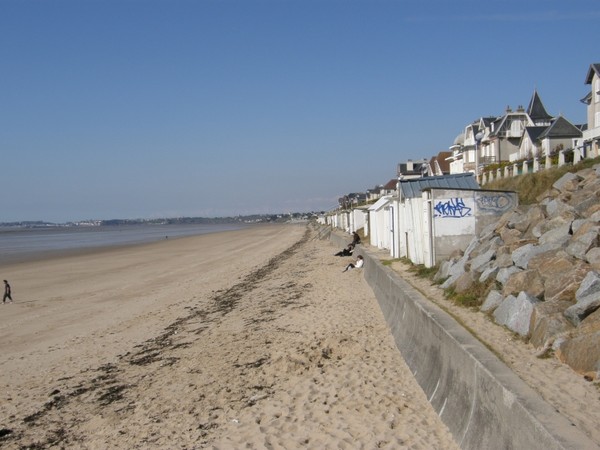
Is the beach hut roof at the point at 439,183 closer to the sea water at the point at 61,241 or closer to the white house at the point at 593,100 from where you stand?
the white house at the point at 593,100

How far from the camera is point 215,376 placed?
9320 millimetres

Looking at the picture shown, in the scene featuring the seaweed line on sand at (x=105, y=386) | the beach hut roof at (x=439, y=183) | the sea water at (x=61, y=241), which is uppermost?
the beach hut roof at (x=439, y=183)

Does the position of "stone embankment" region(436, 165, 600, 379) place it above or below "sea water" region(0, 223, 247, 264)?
above

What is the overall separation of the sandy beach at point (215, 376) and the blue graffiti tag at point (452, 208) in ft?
9.93

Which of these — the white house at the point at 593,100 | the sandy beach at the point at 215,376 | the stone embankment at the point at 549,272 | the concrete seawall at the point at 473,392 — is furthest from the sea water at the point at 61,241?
the concrete seawall at the point at 473,392

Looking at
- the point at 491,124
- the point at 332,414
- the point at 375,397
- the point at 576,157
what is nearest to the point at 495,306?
the point at 375,397

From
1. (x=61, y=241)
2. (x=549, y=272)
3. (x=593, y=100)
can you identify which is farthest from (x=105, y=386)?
(x=61, y=241)

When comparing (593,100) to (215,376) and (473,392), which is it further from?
(473,392)

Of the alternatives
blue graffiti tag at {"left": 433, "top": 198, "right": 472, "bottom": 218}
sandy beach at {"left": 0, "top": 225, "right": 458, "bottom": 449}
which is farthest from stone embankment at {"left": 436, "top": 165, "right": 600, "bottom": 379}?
sandy beach at {"left": 0, "top": 225, "right": 458, "bottom": 449}

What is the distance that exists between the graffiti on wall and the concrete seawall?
6.34m

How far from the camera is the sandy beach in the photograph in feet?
22.7

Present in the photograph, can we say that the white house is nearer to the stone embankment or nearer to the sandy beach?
the stone embankment

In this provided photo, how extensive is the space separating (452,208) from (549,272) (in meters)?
7.03

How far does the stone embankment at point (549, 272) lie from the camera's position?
684cm
